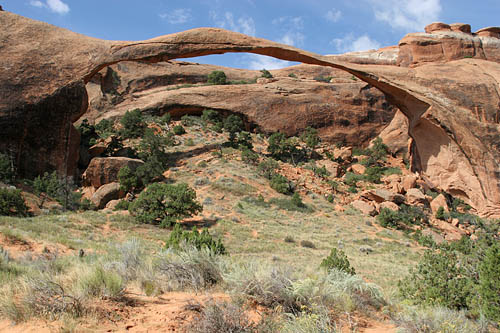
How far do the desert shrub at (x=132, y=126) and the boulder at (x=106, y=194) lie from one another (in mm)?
7379

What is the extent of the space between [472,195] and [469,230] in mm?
3620

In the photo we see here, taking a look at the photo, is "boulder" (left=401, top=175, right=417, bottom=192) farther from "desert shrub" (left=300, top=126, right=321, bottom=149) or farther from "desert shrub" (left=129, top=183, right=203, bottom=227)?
"desert shrub" (left=129, top=183, right=203, bottom=227)

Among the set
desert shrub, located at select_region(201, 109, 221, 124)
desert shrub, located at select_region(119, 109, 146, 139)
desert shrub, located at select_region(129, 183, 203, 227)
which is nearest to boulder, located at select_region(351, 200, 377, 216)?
desert shrub, located at select_region(129, 183, 203, 227)

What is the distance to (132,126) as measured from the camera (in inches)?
950

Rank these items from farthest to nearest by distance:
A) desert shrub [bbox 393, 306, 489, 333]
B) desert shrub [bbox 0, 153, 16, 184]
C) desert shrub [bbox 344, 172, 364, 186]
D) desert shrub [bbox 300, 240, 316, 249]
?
desert shrub [bbox 344, 172, 364, 186]
desert shrub [bbox 0, 153, 16, 184]
desert shrub [bbox 300, 240, 316, 249]
desert shrub [bbox 393, 306, 489, 333]

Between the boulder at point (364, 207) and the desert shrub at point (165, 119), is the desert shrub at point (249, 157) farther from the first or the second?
the desert shrub at point (165, 119)

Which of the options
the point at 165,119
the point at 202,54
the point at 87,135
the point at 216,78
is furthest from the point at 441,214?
the point at 216,78

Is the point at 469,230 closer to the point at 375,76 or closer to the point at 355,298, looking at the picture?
the point at 375,76

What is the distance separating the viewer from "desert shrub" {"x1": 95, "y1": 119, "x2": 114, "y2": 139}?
24709 millimetres

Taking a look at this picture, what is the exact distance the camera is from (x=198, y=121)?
1067 inches

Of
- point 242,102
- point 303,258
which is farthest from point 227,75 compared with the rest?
point 303,258

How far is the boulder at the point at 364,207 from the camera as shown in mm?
18334

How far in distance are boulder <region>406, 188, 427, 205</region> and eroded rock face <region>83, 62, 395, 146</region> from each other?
36.2ft

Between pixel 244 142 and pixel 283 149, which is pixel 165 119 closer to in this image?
pixel 244 142
